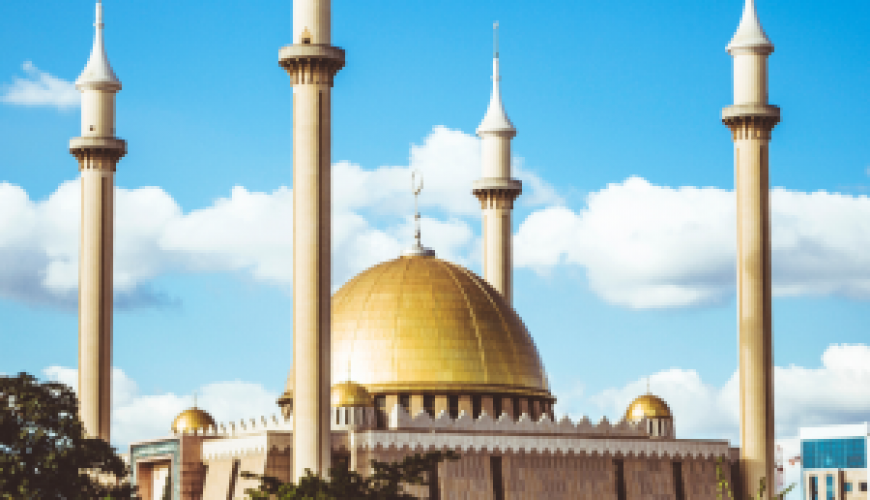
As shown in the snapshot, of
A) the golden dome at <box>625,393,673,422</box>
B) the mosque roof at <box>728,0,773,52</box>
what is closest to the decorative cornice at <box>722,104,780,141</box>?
the mosque roof at <box>728,0,773,52</box>

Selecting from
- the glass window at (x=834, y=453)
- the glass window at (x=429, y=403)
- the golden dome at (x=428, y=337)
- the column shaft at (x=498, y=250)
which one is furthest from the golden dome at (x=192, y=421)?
the glass window at (x=834, y=453)

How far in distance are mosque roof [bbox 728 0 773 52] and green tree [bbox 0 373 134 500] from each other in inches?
1075

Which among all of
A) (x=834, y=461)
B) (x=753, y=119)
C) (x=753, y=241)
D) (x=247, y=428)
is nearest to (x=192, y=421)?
(x=247, y=428)

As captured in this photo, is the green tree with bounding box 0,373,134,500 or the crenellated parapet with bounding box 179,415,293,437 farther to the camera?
the crenellated parapet with bounding box 179,415,293,437

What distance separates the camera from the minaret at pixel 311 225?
45281mm

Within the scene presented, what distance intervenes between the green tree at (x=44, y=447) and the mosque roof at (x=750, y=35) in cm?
2731

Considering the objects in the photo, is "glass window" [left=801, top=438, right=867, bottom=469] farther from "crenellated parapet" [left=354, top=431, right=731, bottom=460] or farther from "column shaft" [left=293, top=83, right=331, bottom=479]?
"column shaft" [left=293, top=83, right=331, bottom=479]

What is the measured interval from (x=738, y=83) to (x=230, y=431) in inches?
→ 824

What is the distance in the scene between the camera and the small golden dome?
48.2 m

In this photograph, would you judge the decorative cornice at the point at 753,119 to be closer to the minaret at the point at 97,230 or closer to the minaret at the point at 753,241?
the minaret at the point at 753,241

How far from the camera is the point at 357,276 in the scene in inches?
2244

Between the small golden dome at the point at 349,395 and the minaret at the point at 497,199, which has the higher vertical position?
the minaret at the point at 497,199

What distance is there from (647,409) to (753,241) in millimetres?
6696

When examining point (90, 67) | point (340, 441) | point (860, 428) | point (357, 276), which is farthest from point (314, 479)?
point (860, 428)
